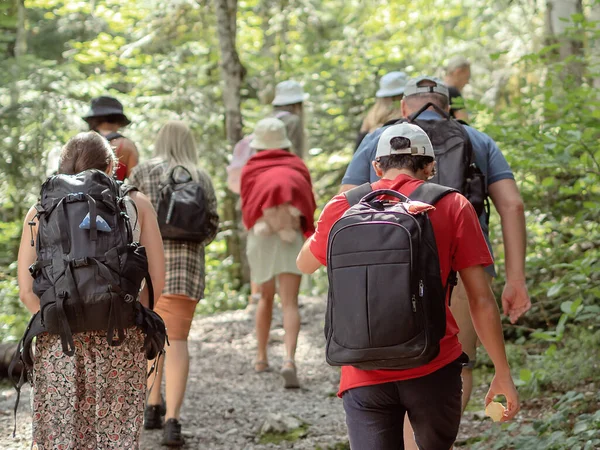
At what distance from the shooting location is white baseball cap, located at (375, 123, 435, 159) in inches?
130

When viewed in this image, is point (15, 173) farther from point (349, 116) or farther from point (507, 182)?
point (507, 182)

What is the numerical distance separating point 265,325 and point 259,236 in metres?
0.86

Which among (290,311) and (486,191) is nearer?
(486,191)

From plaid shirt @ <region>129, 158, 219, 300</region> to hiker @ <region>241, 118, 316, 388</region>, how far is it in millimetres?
1418

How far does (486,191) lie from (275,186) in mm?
3326

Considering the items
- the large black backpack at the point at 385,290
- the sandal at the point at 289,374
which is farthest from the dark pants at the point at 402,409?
the sandal at the point at 289,374

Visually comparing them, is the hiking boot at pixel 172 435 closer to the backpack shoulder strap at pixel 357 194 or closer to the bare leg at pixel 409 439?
the bare leg at pixel 409 439

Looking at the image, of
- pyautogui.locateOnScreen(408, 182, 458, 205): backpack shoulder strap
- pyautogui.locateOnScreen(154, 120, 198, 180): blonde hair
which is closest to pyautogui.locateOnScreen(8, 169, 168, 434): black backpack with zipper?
pyautogui.locateOnScreen(408, 182, 458, 205): backpack shoulder strap

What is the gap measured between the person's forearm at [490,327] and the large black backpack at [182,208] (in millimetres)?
3115

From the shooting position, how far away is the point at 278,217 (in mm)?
7680

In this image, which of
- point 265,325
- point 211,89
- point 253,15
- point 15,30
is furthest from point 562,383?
point 15,30

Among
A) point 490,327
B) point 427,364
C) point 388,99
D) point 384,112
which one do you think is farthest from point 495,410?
point 388,99

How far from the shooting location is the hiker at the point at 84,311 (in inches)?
142

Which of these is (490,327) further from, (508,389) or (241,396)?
(241,396)
